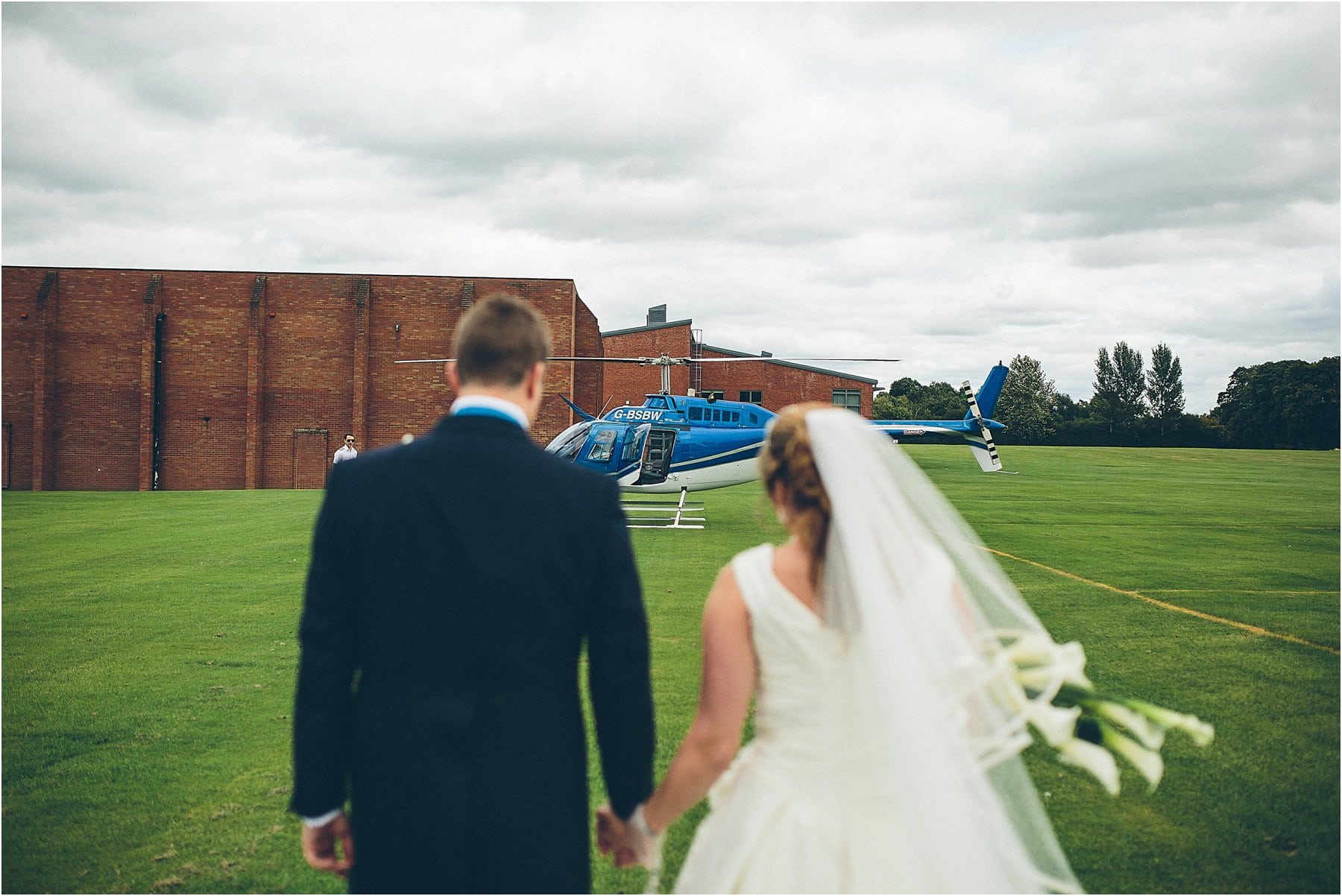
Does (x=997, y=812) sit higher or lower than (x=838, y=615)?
lower

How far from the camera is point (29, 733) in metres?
5.12

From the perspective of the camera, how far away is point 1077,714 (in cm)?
218

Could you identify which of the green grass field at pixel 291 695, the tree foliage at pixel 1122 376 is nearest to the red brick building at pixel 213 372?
the green grass field at pixel 291 695

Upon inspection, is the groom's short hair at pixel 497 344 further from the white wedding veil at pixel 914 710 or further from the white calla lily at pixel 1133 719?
the white calla lily at pixel 1133 719

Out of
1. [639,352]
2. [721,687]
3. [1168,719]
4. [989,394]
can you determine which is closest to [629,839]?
[721,687]

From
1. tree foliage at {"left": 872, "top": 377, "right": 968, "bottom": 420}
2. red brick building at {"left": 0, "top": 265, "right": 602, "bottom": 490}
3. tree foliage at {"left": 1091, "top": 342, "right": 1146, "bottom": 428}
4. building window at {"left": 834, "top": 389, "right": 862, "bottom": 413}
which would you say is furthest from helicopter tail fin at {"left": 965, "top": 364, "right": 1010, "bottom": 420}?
tree foliage at {"left": 1091, "top": 342, "right": 1146, "bottom": 428}

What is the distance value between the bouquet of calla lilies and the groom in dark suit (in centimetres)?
106

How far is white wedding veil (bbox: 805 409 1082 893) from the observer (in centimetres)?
201

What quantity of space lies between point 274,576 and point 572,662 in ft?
32.4

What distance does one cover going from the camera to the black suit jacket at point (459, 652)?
1822mm

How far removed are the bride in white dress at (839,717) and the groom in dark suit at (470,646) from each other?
0.76ft

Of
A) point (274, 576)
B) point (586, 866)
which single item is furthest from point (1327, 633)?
point (274, 576)

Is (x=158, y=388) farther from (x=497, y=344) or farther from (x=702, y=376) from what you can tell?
(x=497, y=344)

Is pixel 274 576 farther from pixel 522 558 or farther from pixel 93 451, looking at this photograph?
pixel 93 451
